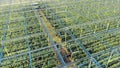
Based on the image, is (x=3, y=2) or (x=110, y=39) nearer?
(x=110, y=39)

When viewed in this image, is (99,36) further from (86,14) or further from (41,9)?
(41,9)

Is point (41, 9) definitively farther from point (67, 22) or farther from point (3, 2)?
point (3, 2)

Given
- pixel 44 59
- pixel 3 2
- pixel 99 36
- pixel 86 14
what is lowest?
pixel 44 59

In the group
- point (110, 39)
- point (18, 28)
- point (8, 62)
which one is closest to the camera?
point (8, 62)

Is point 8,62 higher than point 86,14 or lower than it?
lower

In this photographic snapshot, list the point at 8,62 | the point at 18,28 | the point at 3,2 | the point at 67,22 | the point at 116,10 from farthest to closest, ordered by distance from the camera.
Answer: the point at 3,2
the point at 116,10
the point at 67,22
the point at 18,28
the point at 8,62

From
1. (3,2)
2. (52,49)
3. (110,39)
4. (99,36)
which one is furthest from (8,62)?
(3,2)
